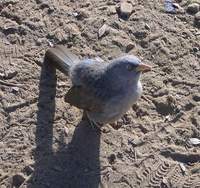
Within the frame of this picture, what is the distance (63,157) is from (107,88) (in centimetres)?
89

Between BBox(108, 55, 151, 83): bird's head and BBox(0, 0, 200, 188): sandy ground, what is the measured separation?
71cm

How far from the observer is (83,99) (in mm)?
6570

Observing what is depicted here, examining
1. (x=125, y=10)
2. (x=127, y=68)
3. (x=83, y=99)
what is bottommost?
(x=83, y=99)

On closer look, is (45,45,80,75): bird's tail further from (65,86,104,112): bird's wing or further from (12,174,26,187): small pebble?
(12,174,26,187): small pebble

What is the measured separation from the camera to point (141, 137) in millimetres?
6820

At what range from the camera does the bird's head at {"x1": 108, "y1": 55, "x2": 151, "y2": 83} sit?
6344 millimetres

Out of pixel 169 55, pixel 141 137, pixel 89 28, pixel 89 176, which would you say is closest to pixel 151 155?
pixel 141 137

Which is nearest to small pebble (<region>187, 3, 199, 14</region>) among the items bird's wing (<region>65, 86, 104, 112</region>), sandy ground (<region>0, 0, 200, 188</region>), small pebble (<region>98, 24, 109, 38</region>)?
sandy ground (<region>0, 0, 200, 188</region>)

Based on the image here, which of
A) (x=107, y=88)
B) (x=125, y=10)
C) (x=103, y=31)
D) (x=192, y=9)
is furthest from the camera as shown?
(x=192, y=9)

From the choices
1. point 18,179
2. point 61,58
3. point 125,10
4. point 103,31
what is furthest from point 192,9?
point 18,179

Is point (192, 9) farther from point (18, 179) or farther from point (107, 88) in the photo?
point (18, 179)

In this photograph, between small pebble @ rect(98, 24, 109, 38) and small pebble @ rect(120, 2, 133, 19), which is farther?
small pebble @ rect(120, 2, 133, 19)

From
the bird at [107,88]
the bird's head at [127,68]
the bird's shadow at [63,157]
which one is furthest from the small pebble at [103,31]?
the bird's head at [127,68]

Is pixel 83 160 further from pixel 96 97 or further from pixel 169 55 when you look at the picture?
pixel 169 55
